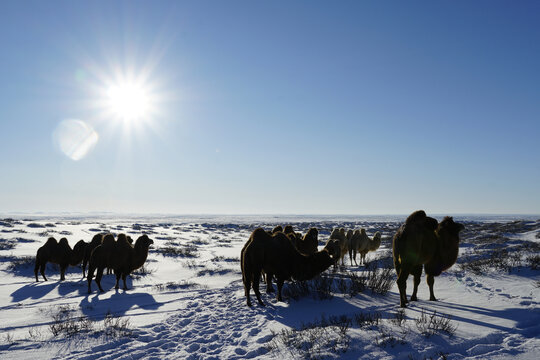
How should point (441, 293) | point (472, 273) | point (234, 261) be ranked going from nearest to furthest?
1. point (441, 293)
2. point (472, 273)
3. point (234, 261)

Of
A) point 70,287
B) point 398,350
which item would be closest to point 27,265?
point 70,287

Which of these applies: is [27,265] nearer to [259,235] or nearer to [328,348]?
[259,235]

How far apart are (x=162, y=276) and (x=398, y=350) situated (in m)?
12.1

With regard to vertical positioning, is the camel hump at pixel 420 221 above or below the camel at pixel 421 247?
above

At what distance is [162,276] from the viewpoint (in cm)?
1366

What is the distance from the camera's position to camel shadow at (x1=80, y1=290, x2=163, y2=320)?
720 cm

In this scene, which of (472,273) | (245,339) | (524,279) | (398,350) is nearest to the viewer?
(398,350)

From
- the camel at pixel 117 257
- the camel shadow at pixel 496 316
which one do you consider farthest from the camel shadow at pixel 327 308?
Answer: the camel at pixel 117 257

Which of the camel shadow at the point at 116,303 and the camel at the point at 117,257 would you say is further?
the camel at the point at 117,257

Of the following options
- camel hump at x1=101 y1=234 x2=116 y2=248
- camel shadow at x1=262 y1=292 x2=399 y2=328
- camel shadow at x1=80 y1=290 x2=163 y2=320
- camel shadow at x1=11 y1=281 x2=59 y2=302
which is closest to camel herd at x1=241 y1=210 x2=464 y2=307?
camel shadow at x1=262 y1=292 x2=399 y2=328

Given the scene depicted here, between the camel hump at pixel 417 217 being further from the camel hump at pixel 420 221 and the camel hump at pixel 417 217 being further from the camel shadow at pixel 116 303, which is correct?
the camel shadow at pixel 116 303

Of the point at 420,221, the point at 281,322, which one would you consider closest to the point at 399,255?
the point at 420,221

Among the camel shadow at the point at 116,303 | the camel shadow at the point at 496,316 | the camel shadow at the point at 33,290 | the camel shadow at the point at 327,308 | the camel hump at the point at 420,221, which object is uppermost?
the camel hump at the point at 420,221

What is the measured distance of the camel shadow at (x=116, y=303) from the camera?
720cm
